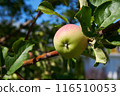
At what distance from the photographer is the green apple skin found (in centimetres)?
53

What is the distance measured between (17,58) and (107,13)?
0.43 metres

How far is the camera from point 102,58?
1.79 feet

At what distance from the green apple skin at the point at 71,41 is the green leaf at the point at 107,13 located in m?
0.08

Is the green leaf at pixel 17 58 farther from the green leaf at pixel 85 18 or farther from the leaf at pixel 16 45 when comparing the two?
the green leaf at pixel 85 18

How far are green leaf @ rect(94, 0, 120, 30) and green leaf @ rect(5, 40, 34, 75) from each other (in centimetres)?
33

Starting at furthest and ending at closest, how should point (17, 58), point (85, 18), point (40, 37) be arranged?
point (40, 37), point (17, 58), point (85, 18)

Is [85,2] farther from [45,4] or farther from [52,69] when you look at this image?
[52,69]

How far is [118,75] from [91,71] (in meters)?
3.11

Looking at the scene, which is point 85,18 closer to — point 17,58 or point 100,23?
point 100,23

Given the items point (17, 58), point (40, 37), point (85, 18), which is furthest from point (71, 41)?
point (40, 37)

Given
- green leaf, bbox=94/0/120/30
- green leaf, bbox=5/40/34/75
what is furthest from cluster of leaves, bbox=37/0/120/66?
green leaf, bbox=5/40/34/75

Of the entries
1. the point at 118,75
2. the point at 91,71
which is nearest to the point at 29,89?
the point at 91,71

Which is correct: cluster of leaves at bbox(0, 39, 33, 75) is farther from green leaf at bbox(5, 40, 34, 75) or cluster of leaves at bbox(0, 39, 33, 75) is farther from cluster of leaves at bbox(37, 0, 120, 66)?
cluster of leaves at bbox(37, 0, 120, 66)

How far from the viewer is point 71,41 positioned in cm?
53
